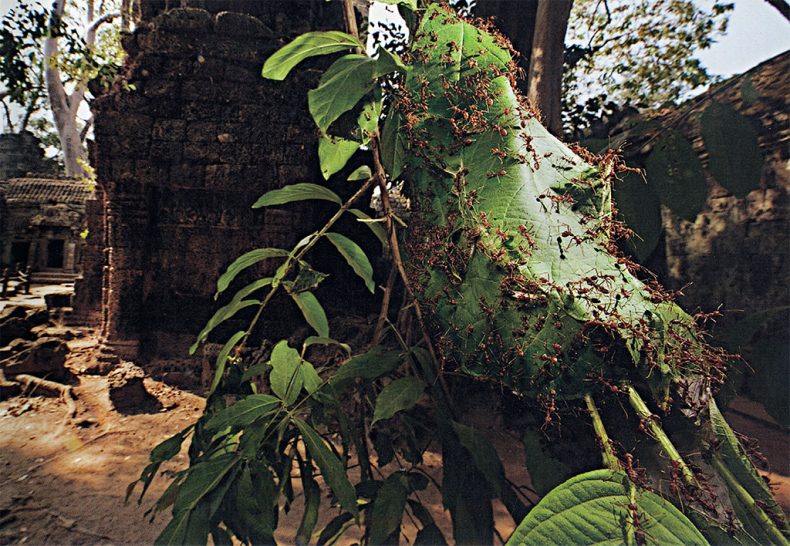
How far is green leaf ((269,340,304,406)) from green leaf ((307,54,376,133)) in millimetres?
431

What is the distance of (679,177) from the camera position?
0.58m

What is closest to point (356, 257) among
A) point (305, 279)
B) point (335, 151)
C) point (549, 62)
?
point (305, 279)

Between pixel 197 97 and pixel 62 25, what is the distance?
1.95 metres

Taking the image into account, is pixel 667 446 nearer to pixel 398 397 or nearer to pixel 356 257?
pixel 398 397

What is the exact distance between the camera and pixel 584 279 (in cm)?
32

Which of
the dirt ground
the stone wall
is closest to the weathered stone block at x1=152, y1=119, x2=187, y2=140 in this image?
the stone wall

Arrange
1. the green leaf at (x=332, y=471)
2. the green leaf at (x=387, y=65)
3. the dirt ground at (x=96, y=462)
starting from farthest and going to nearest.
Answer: the dirt ground at (x=96, y=462)
the green leaf at (x=332, y=471)
the green leaf at (x=387, y=65)

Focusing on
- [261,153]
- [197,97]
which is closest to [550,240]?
[261,153]

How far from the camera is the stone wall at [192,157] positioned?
3.50 metres

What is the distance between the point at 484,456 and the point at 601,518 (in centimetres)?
26

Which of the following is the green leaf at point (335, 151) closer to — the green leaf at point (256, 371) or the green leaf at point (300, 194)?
the green leaf at point (300, 194)

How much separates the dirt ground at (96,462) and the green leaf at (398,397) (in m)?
1.11

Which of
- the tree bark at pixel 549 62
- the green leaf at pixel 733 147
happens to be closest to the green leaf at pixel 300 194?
the green leaf at pixel 733 147

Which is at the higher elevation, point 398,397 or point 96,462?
point 398,397
